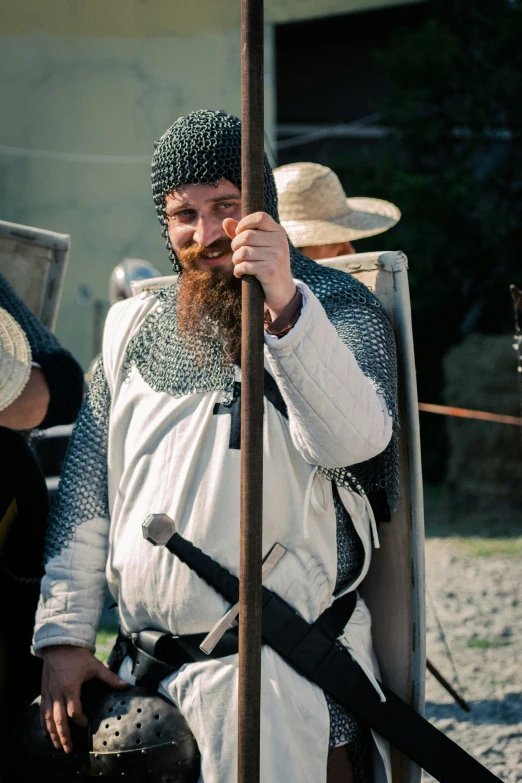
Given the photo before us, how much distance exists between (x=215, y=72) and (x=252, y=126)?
885 centimetres

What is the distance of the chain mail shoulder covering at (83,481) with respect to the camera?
2361 millimetres

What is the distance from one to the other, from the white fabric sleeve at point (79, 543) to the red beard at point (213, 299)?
0.33 meters

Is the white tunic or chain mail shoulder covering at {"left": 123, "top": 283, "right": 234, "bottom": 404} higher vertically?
chain mail shoulder covering at {"left": 123, "top": 283, "right": 234, "bottom": 404}

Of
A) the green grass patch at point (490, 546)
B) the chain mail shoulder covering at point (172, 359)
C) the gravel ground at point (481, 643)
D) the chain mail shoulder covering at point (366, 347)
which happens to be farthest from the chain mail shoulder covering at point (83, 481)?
the green grass patch at point (490, 546)

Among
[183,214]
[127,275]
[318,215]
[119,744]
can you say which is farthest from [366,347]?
[127,275]

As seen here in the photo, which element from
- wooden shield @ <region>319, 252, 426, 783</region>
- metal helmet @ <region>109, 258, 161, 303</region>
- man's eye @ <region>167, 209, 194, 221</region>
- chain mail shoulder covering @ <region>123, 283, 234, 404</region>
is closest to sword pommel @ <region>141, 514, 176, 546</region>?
chain mail shoulder covering @ <region>123, 283, 234, 404</region>

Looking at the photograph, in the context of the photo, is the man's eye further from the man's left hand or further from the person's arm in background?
the person's arm in background

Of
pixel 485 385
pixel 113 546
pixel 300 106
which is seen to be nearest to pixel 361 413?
pixel 113 546

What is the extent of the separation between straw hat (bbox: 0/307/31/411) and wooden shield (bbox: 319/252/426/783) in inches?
35.6

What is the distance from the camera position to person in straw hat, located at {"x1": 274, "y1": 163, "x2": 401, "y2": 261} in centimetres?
371

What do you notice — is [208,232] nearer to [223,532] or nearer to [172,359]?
[172,359]

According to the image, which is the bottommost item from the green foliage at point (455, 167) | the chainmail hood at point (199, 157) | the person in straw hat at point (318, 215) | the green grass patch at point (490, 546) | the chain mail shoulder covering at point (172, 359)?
the green grass patch at point (490, 546)

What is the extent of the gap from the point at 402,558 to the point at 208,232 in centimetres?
A: 86

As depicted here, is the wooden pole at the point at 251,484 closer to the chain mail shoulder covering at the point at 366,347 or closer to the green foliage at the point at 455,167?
the chain mail shoulder covering at the point at 366,347
